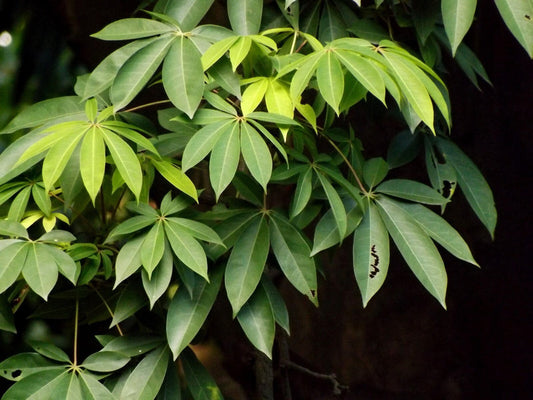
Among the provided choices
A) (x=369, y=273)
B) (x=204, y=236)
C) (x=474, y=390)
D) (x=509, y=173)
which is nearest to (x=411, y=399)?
(x=474, y=390)

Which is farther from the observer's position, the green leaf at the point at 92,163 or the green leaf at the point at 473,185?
the green leaf at the point at 473,185

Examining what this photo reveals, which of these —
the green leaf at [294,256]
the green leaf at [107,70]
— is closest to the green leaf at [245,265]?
the green leaf at [294,256]

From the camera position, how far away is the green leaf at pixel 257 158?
1.11 meters

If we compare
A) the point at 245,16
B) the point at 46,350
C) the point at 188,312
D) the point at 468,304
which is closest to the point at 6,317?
the point at 46,350

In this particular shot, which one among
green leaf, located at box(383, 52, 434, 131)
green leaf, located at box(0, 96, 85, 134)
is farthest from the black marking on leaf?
green leaf, located at box(0, 96, 85, 134)

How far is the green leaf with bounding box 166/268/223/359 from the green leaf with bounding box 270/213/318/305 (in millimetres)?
110

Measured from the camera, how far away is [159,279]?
1.17 meters

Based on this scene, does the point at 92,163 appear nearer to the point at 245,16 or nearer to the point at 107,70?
the point at 107,70

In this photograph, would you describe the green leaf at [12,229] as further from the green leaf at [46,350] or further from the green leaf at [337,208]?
the green leaf at [337,208]

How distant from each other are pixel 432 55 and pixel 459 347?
1026 millimetres

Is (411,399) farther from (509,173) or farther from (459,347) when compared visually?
(509,173)

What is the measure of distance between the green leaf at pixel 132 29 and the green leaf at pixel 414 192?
1.51ft

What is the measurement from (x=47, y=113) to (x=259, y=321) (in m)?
0.52

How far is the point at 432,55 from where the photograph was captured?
4.75 feet
